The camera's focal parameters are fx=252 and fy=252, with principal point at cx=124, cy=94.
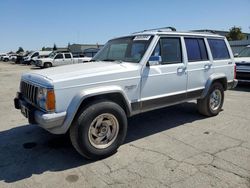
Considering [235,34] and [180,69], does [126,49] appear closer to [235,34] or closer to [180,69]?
[180,69]

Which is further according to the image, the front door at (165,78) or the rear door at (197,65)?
the rear door at (197,65)

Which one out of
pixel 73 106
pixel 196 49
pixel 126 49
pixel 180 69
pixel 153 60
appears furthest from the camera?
pixel 196 49

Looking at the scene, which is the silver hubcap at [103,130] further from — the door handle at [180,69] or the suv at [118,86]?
the door handle at [180,69]

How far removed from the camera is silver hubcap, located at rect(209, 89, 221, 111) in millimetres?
6179

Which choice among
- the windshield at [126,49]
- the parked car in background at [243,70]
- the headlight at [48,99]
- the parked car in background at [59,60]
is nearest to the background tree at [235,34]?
the parked car in background at [59,60]

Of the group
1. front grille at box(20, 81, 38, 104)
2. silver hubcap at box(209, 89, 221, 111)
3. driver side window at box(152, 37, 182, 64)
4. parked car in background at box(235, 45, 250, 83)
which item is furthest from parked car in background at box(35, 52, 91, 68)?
front grille at box(20, 81, 38, 104)

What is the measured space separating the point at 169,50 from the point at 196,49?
929 millimetres

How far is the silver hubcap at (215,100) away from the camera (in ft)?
20.3

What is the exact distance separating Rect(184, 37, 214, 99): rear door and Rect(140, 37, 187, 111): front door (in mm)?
210

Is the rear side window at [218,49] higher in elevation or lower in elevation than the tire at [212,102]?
higher

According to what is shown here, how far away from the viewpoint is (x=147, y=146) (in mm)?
4469

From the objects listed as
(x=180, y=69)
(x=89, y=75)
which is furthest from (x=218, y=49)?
(x=89, y=75)

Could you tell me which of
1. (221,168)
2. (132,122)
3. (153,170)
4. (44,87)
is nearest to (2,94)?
(132,122)

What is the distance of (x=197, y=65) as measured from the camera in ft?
18.0
